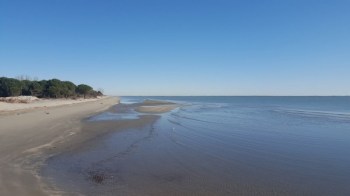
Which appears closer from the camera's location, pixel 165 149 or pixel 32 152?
pixel 32 152

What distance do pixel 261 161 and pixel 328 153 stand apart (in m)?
3.85

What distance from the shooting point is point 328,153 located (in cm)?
1441

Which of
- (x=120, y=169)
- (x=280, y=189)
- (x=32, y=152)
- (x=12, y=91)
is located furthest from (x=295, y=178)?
(x=12, y=91)

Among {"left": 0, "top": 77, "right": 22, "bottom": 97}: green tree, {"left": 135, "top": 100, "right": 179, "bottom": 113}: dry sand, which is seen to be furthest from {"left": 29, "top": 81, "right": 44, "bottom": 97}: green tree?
{"left": 135, "top": 100, "right": 179, "bottom": 113}: dry sand

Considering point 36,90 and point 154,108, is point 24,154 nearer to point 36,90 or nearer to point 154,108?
point 154,108

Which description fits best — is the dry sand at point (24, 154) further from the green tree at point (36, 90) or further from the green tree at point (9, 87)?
the green tree at point (36, 90)

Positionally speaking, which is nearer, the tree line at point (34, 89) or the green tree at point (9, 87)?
the green tree at point (9, 87)

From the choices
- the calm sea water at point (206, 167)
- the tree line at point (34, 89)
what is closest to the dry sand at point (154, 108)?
the tree line at point (34, 89)

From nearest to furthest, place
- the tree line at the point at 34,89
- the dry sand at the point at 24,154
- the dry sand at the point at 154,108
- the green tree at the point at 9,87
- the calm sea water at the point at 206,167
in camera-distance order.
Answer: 1. the dry sand at the point at 24,154
2. the calm sea water at the point at 206,167
3. the dry sand at the point at 154,108
4. the green tree at the point at 9,87
5. the tree line at the point at 34,89

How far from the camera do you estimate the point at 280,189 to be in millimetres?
8984

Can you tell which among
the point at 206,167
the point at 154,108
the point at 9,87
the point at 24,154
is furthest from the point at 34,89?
the point at 206,167

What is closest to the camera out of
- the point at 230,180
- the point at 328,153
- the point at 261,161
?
the point at 230,180

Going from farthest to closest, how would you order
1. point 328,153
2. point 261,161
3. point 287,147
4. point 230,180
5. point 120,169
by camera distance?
point 287,147
point 328,153
point 261,161
point 120,169
point 230,180

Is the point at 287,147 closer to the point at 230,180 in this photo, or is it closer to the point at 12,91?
the point at 230,180
